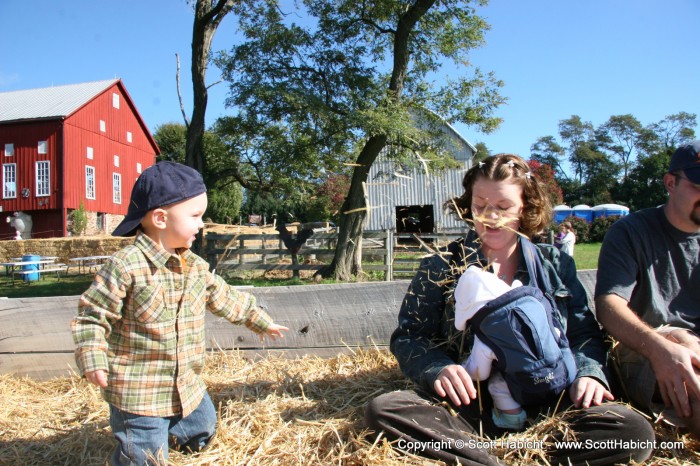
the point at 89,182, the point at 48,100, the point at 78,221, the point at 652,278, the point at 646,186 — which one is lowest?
the point at 652,278

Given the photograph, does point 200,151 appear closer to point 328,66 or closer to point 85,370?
point 328,66

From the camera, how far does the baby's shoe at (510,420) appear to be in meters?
2.05

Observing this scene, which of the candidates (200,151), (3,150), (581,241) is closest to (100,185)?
(3,150)

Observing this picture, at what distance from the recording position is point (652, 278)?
2.34m

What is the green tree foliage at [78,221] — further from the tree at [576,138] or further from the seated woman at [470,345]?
the tree at [576,138]

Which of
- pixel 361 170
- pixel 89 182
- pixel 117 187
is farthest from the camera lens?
pixel 117 187

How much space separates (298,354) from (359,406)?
95 centimetres

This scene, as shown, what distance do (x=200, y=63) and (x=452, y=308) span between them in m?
12.6

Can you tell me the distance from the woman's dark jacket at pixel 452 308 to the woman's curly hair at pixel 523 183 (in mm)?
136

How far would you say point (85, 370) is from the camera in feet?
6.24

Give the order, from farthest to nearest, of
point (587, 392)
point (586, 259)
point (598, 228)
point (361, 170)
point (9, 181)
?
point (598, 228) → point (9, 181) → point (586, 259) → point (361, 170) → point (587, 392)

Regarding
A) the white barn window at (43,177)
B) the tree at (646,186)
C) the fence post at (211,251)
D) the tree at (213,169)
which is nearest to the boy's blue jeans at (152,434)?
the tree at (213,169)

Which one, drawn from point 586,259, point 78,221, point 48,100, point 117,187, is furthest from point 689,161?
point 48,100

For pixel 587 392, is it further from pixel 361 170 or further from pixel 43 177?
pixel 43 177
